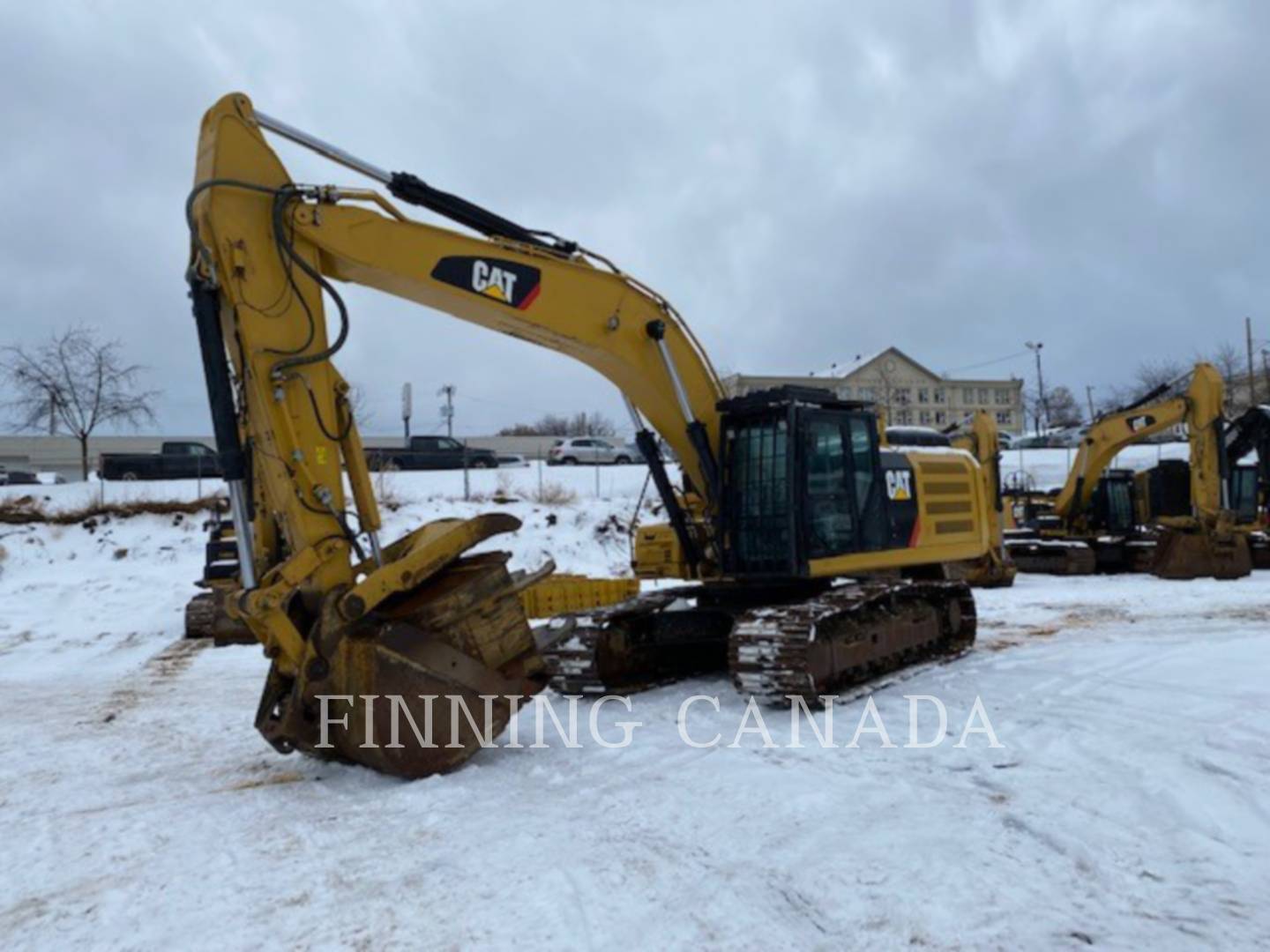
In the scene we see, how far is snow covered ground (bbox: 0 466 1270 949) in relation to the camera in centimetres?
340

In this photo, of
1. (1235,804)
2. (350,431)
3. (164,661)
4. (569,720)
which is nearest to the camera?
(1235,804)

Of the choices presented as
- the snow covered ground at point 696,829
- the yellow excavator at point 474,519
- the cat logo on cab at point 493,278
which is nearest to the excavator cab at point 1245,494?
the snow covered ground at point 696,829

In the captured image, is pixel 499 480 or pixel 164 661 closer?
pixel 164 661

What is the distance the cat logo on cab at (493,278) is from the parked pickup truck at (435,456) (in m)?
22.0

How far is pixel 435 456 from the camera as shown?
32.0m

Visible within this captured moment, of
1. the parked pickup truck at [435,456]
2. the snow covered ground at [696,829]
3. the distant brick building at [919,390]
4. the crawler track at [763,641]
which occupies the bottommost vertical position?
the snow covered ground at [696,829]

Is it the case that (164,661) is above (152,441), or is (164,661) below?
below

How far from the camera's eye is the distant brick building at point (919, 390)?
75.0m

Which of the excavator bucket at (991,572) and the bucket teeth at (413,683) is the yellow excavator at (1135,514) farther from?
the bucket teeth at (413,683)

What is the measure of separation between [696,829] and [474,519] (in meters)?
2.04

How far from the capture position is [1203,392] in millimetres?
16688

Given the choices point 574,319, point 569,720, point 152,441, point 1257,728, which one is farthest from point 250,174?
point 152,441

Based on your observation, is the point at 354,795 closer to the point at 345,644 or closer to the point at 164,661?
the point at 345,644

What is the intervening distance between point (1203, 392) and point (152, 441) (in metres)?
55.7
